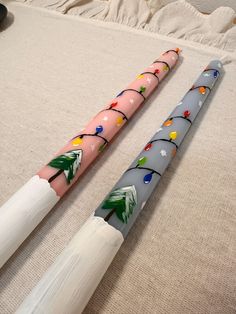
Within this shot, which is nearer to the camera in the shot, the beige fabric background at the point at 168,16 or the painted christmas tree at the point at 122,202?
the painted christmas tree at the point at 122,202

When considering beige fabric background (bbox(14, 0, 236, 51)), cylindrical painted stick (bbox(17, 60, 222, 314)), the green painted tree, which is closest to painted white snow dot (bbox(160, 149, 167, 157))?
cylindrical painted stick (bbox(17, 60, 222, 314))

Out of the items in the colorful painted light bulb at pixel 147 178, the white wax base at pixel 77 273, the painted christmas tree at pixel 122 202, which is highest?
the colorful painted light bulb at pixel 147 178

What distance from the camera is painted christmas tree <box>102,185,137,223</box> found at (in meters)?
0.31

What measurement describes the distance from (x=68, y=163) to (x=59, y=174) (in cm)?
2

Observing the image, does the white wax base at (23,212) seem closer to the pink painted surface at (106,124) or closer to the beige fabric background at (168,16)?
the pink painted surface at (106,124)

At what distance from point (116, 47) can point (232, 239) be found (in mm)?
Result: 512

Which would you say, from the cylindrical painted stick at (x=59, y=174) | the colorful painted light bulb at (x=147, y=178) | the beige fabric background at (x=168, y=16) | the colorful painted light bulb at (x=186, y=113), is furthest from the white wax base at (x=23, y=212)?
the beige fabric background at (x=168, y=16)

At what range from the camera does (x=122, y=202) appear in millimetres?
320

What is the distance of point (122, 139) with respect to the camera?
0.45 meters

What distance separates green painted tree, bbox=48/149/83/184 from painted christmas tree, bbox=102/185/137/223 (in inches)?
2.5

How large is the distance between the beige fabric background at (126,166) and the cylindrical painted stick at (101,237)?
1.1 inches

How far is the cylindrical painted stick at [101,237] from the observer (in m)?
0.25

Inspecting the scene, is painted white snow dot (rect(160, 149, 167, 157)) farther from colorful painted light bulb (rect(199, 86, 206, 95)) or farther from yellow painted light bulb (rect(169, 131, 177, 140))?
colorful painted light bulb (rect(199, 86, 206, 95))

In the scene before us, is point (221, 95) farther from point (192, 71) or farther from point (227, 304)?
point (227, 304)
